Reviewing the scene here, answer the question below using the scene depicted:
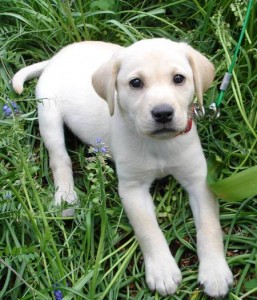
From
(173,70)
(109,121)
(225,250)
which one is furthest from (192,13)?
(225,250)

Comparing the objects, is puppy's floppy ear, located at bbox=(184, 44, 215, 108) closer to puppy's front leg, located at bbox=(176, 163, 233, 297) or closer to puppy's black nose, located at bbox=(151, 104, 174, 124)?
puppy's black nose, located at bbox=(151, 104, 174, 124)

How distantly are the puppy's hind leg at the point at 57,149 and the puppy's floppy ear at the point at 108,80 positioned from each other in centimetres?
69

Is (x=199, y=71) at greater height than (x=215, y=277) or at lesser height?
greater

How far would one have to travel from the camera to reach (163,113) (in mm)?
2902

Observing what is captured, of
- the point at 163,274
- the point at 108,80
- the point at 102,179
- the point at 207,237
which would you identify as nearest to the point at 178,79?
the point at 108,80

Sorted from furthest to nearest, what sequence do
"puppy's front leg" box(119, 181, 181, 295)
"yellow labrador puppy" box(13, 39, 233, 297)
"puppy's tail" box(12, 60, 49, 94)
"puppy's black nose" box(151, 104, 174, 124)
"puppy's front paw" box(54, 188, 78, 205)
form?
"puppy's tail" box(12, 60, 49, 94) < "puppy's front paw" box(54, 188, 78, 205) < "puppy's front leg" box(119, 181, 181, 295) < "yellow labrador puppy" box(13, 39, 233, 297) < "puppy's black nose" box(151, 104, 174, 124)

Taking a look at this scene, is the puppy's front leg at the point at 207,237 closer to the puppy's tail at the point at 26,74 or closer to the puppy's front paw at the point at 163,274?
the puppy's front paw at the point at 163,274

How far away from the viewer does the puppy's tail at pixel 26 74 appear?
402 cm

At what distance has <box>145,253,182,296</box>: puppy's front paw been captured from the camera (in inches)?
122

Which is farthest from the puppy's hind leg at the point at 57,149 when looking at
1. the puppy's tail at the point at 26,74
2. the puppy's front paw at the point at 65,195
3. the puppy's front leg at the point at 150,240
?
the puppy's front leg at the point at 150,240

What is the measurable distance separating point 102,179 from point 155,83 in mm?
566

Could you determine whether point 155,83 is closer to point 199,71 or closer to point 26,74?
point 199,71

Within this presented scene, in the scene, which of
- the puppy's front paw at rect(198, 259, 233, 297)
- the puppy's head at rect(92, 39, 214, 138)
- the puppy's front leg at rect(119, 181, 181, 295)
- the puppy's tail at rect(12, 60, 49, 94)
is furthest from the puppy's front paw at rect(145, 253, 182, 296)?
the puppy's tail at rect(12, 60, 49, 94)

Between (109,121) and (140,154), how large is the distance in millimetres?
331
